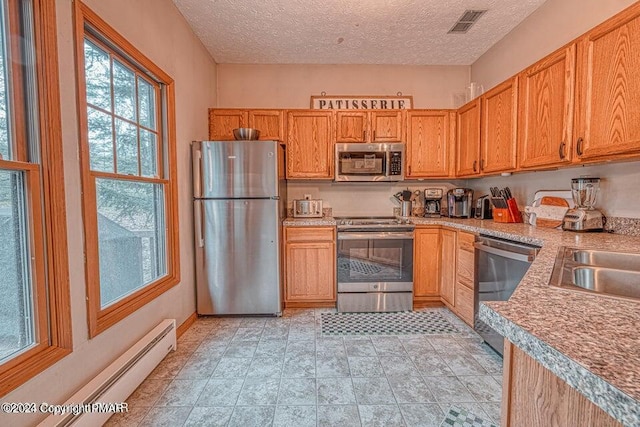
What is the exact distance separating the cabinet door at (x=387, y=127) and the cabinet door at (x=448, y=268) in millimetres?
1196

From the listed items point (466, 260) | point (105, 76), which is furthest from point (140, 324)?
point (466, 260)

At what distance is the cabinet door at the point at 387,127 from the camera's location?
3.37 m

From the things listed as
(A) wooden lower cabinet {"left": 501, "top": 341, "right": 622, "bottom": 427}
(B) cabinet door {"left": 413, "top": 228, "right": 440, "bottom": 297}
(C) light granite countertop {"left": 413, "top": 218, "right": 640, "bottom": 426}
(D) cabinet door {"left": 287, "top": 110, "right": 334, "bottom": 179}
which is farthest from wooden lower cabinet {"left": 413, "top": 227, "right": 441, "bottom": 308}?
(A) wooden lower cabinet {"left": 501, "top": 341, "right": 622, "bottom": 427}

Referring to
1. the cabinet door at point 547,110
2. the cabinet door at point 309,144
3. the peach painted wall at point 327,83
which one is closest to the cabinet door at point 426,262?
the cabinet door at point 547,110

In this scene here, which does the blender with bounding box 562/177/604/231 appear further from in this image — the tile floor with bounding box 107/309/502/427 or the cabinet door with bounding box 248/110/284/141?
the cabinet door with bounding box 248/110/284/141

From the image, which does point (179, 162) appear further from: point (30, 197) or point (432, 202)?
point (432, 202)

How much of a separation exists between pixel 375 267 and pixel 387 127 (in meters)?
1.58

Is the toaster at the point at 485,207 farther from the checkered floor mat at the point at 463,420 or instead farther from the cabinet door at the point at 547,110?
the checkered floor mat at the point at 463,420

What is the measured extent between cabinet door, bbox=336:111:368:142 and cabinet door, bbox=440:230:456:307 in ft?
4.56

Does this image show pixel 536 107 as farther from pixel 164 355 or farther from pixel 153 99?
pixel 164 355

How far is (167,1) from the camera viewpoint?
2.31 m

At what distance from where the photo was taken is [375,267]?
303cm

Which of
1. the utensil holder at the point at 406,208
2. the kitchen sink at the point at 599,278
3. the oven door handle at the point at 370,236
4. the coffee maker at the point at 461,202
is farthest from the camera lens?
the utensil holder at the point at 406,208

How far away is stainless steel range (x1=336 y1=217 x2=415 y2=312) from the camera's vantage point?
9.86ft
